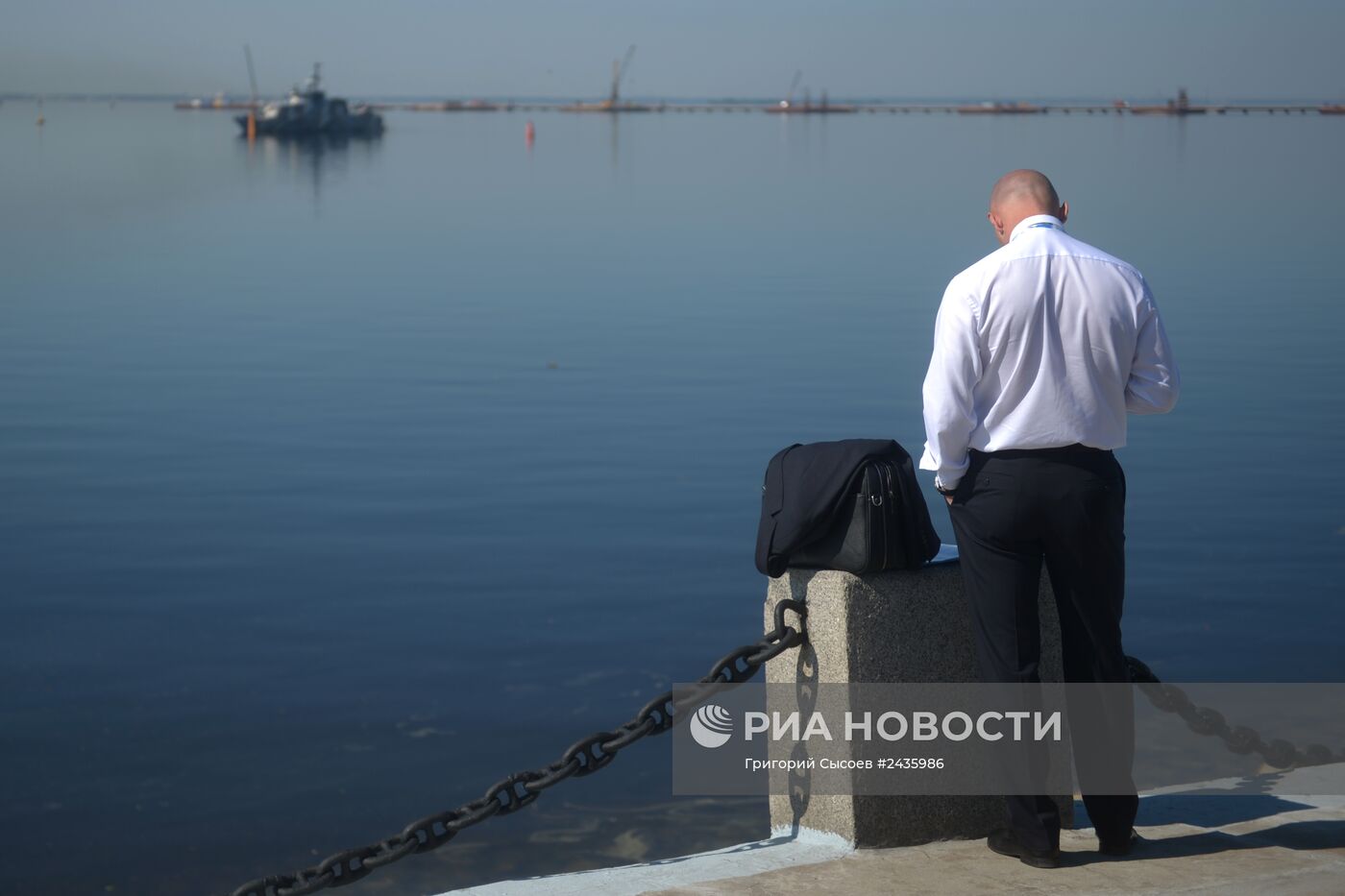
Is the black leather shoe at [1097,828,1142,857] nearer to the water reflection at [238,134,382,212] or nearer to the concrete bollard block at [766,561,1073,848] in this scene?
the concrete bollard block at [766,561,1073,848]

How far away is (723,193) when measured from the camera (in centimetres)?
5047

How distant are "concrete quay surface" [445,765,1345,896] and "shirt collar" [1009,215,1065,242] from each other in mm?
1774

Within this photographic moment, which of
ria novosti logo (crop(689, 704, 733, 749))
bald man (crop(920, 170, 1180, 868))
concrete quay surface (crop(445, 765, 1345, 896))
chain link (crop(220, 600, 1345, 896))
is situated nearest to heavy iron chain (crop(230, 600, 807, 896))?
chain link (crop(220, 600, 1345, 896))

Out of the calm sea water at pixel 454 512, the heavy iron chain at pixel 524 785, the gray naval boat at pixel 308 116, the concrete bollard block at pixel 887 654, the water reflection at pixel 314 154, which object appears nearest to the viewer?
the heavy iron chain at pixel 524 785

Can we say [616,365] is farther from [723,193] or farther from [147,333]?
[723,193]

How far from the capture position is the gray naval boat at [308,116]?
11188cm

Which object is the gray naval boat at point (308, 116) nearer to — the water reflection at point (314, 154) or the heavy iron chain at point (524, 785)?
the water reflection at point (314, 154)

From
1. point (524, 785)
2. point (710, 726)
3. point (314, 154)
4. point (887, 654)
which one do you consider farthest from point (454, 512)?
point (314, 154)

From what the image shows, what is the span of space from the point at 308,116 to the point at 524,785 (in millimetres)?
113857

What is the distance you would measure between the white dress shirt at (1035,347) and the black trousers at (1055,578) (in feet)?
0.27

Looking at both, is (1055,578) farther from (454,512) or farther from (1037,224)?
(454,512)

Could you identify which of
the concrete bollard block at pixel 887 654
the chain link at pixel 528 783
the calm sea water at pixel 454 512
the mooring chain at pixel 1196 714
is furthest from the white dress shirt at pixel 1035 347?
the calm sea water at pixel 454 512

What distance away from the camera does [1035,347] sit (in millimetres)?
4320

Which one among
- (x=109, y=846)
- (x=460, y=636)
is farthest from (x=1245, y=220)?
(x=109, y=846)
